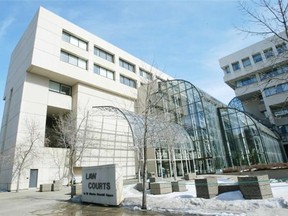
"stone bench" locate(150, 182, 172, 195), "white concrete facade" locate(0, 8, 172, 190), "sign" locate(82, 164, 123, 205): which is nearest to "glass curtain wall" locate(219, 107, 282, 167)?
"white concrete facade" locate(0, 8, 172, 190)

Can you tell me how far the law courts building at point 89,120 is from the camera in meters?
25.0

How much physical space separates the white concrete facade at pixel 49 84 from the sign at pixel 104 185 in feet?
41.5

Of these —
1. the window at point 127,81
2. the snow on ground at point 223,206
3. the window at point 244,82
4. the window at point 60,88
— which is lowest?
the snow on ground at point 223,206

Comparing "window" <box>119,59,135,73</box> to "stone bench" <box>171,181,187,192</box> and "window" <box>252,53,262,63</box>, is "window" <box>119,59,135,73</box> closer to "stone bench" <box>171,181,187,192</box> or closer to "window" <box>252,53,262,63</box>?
"window" <box>252,53,262,63</box>

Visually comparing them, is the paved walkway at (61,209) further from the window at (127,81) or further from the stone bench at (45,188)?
the window at (127,81)

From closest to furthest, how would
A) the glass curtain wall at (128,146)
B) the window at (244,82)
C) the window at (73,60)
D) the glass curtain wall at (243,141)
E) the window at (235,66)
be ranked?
the glass curtain wall at (128,146) < the glass curtain wall at (243,141) < the window at (73,60) < the window at (244,82) < the window at (235,66)

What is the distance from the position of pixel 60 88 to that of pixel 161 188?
2352cm

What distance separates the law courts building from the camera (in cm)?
2495

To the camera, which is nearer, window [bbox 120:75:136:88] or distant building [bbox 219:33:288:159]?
window [bbox 120:75:136:88]

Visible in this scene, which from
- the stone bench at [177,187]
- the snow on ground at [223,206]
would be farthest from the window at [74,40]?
the snow on ground at [223,206]

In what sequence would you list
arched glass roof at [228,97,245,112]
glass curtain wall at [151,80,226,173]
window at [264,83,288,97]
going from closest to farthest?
glass curtain wall at [151,80,226,173], window at [264,83,288,97], arched glass roof at [228,97,245,112]

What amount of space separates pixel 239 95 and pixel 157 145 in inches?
1290

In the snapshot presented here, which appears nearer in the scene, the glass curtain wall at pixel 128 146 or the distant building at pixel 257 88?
the glass curtain wall at pixel 128 146

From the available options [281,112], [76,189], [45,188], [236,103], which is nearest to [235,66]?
[236,103]
